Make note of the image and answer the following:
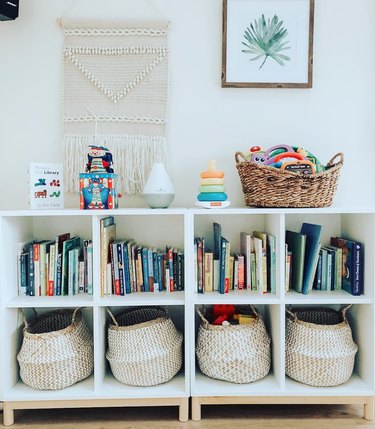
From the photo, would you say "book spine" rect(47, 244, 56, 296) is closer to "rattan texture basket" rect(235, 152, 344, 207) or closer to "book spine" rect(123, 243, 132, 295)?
"book spine" rect(123, 243, 132, 295)

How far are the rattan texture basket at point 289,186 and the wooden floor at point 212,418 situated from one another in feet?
2.85

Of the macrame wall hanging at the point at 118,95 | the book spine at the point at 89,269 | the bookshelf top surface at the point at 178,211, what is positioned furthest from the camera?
the macrame wall hanging at the point at 118,95

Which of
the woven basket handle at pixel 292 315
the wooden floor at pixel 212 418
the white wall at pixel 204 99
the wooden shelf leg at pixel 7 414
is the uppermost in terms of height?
the white wall at pixel 204 99

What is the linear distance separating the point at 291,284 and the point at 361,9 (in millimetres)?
1325

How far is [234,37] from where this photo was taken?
6.95ft

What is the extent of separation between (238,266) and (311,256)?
310 millimetres

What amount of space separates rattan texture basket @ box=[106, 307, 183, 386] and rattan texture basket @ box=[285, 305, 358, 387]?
0.48m

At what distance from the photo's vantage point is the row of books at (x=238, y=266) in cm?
193

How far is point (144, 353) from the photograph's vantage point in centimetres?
185

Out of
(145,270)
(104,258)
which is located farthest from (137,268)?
(104,258)

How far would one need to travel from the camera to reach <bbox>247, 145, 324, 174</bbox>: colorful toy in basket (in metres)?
1.83

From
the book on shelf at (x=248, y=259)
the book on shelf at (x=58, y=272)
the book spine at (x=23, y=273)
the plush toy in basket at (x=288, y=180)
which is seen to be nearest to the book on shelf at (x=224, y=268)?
the book on shelf at (x=248, y=259)

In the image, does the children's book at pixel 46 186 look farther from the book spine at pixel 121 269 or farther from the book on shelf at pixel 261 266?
the book on shelf at pixel 261 266

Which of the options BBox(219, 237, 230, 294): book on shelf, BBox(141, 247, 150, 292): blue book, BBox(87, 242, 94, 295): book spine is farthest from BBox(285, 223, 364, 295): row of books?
BBox(87, 242, 94, 295): book spine
